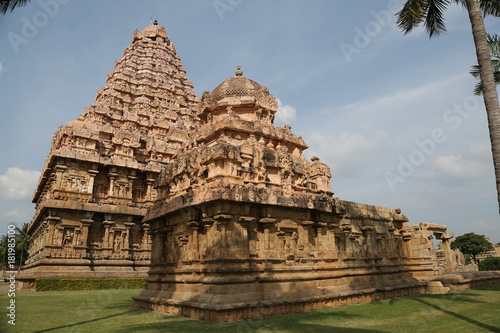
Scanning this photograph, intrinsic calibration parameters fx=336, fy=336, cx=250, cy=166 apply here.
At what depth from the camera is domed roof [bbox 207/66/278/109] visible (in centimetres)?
1285

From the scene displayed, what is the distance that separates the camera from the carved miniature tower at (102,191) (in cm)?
2283

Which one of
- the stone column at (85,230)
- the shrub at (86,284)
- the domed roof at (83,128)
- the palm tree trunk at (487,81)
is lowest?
the shrub at (86,284)

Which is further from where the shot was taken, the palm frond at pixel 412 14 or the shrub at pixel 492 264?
the shrub at pixel 492 264

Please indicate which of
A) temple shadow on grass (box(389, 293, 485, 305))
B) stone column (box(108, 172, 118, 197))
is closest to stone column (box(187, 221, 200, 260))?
temple shadow on grass (box(389, 293, 485, 305))

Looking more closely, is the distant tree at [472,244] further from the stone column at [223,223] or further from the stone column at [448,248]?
the stone column at [223,223]

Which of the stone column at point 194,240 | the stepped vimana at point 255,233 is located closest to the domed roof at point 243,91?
the stepped vimana at point 255,233

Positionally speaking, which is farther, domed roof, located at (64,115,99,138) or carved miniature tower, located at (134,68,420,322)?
domed roof, located at (64,115,99,138)

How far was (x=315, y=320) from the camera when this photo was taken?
8430mm

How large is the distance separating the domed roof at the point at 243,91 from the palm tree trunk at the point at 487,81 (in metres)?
6.78

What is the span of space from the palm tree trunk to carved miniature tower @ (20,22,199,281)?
1215 cm

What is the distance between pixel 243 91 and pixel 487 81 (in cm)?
768

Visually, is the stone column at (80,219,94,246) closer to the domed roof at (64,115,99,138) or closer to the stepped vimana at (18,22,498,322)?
the stepped vimana at (18,22,498,322)

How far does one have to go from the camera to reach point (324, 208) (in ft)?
37.4

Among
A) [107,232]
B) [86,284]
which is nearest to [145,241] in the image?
[107,232]
